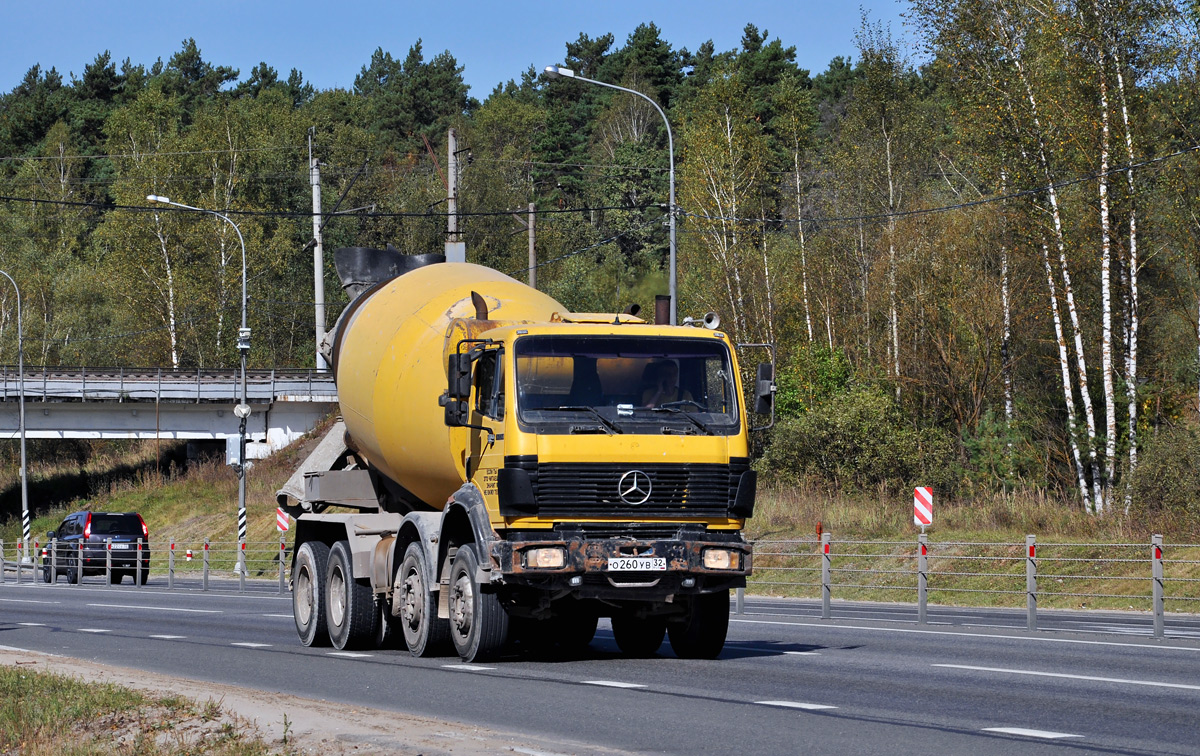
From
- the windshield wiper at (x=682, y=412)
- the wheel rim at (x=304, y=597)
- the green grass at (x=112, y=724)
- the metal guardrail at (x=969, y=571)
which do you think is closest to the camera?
the green grass at (x=112, y=724)

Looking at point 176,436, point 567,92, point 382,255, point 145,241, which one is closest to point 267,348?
point 145,241

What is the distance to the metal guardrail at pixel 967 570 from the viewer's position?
24.0 metres

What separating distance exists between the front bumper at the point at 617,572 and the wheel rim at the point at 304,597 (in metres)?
5.35

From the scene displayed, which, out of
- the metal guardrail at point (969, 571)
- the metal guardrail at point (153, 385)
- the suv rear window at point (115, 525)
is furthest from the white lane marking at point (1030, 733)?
the metal guardrail at point (153, 385)

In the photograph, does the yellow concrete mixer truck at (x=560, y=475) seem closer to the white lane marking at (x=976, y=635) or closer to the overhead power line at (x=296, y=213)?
the white lane marking at (x=976, y=635)

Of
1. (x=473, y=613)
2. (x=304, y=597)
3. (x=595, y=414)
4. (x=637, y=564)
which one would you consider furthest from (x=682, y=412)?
(x=304, y=597)

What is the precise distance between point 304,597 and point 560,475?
6251 mm

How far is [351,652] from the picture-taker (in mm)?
16938

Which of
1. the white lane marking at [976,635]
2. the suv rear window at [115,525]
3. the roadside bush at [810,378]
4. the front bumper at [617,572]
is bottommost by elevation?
the suv rear window at [115,525]

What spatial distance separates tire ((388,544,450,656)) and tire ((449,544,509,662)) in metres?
0.66

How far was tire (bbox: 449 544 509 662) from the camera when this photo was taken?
554 inches

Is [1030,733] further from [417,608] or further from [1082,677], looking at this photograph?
[417,608]

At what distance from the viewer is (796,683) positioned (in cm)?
1264

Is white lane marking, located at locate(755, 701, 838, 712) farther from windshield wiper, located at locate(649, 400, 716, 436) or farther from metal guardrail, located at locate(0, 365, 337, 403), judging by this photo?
metal guardrail, located at locate(0, 365, 337, 403)
